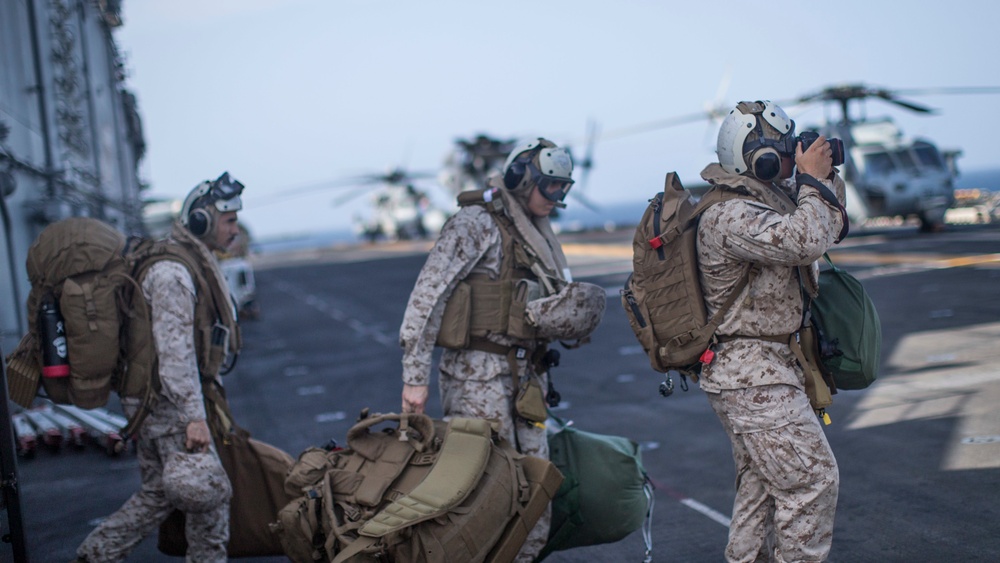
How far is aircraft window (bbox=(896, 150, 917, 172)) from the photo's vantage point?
23.9 m

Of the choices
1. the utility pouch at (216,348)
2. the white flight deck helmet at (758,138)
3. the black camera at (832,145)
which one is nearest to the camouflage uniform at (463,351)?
the utility pouch at (216,348)

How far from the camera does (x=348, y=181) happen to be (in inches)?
1750

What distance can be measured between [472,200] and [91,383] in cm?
211

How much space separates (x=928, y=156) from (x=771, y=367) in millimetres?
23971

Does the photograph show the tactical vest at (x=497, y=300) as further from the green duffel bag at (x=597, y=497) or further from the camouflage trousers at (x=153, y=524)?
the camouflage trousers at (x=153, y=524)

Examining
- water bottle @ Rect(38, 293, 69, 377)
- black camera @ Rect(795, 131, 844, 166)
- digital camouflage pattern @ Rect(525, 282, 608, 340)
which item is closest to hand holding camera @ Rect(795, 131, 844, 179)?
black camera @ Rect(795, 131, 844, 166)

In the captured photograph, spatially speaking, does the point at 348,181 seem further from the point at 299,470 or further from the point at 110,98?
the point at 299,470

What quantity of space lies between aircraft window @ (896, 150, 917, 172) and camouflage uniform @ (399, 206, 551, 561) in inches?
896

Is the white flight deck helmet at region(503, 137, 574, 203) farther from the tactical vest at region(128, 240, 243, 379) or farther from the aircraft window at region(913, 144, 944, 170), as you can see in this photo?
the aircraft window at region(913, 144, 944, 170)

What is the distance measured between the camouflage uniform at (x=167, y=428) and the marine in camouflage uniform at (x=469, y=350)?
1065mm

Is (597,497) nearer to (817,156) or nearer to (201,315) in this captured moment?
(817,156)

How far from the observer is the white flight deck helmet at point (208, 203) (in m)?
4.53

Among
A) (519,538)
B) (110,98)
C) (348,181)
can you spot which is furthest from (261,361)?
(348,181)

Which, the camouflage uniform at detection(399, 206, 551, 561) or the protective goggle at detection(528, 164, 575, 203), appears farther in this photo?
the protective goggle at detection(528, 164, 575, 203)
